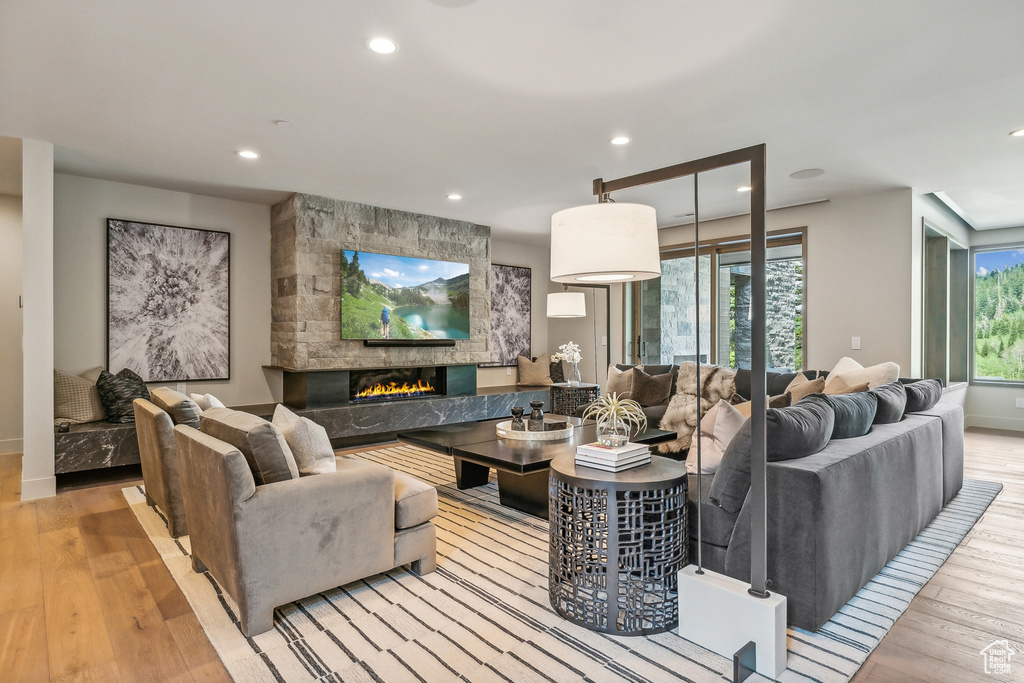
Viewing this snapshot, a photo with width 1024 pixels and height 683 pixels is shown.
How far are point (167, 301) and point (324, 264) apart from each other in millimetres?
1455

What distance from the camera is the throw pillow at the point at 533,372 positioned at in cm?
784

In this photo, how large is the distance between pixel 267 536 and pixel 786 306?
585 cm

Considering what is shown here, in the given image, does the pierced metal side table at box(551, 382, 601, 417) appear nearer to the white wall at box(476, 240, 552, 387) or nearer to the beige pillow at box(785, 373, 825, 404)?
the white wall at box(476, 240, 552, 387)

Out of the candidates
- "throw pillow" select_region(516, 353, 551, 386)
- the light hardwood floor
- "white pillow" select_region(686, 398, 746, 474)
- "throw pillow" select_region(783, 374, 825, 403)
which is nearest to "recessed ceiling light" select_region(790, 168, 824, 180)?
"throw pillow" select_region(783, 374, 825, 403)

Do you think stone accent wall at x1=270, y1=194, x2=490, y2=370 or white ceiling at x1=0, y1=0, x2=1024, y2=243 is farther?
stone accent wall at x1=270, y1=194, x2=490, y2=370

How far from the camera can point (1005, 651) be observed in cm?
197

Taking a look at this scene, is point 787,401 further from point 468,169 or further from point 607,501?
point 468,169

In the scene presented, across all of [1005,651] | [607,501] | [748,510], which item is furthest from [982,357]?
[607,501]

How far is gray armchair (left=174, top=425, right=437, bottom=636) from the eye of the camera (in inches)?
79.1

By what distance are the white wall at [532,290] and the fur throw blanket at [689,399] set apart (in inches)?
143

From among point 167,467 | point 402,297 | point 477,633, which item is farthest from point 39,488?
point 477,633

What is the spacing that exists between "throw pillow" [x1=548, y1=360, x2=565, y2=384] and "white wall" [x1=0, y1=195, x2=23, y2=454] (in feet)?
19.8

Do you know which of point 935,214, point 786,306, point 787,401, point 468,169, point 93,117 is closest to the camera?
point 787,401

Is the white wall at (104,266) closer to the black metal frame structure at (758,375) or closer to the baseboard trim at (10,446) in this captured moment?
the baseboard trim at (10,446)
